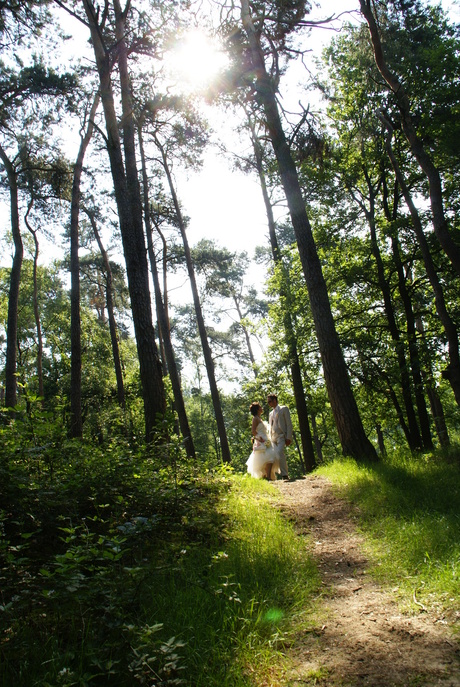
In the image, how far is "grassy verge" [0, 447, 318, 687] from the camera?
2287 millimetres

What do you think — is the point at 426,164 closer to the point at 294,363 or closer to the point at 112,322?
the point at 294,363

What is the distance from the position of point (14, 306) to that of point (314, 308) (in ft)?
40.4

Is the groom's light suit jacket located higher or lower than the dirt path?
higher

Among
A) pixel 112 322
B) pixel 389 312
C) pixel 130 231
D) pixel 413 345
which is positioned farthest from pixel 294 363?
pixel 112 322

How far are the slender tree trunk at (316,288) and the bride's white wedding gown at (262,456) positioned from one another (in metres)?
2.09

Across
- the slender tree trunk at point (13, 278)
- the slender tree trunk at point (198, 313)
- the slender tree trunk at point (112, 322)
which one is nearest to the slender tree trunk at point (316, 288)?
the slender tree trunk at point (198, 313)

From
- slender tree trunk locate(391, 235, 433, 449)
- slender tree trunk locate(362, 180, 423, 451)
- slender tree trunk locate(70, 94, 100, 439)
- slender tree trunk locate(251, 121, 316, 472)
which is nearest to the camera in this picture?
slender tree trunk locate(391, 235, 433, 449)

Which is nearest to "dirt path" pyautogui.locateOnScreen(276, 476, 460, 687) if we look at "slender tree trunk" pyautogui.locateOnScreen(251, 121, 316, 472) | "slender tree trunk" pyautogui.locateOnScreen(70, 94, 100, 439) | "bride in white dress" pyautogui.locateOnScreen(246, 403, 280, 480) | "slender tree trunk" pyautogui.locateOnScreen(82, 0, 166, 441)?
"slender tree trunk" pyautogui.locateOnScreen(82, 0, 166, 441)

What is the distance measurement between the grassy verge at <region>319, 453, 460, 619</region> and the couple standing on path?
277cm

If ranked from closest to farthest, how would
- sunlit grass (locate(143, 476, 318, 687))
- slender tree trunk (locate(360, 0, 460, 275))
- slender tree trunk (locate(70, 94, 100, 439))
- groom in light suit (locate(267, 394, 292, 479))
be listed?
sunlit grass (locate(143, 476, 318, 687)), slender tree trunk (locate(360, 0, 460, 275)), groom in light suit (locate(267, 394, 292, 479)), slender tree trunk (locate(70, 94, 100, 439))

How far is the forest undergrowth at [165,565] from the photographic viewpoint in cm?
233

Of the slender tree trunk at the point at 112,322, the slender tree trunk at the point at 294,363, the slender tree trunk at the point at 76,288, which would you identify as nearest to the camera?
the slender tree trunk at the point at 294,363

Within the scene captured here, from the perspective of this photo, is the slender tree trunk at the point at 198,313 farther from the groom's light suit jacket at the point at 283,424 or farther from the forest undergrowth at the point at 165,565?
the forest undergrowth at the point at 165,565

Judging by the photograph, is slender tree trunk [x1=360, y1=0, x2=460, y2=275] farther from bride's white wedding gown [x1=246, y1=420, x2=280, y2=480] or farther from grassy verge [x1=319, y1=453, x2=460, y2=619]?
bride's white wedding gown [x1=246, y1=420, x2=280, y2=480]
